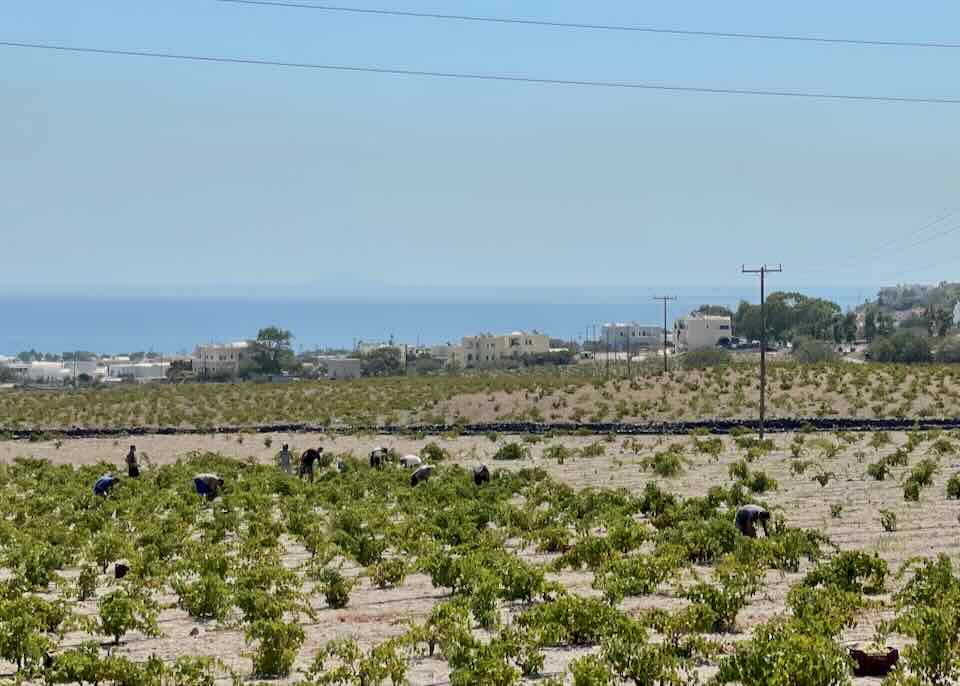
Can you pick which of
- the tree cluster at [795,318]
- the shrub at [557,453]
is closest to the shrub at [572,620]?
the shrub at [557,453]

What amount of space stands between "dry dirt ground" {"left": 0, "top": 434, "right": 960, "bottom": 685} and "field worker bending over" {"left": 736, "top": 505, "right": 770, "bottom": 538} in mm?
1414

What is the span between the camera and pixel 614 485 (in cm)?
3675

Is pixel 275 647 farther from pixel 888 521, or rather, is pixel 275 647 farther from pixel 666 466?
pixel 666 466

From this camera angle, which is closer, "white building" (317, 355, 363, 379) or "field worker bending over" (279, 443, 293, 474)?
"field worker bending over" (279, 443, 293, 474)

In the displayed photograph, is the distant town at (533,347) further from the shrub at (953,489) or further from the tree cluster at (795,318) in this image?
the shrub at (953,489)

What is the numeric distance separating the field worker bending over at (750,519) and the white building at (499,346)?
155963mm

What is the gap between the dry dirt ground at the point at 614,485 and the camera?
16531mm

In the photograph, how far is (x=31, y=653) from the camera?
47.5ft

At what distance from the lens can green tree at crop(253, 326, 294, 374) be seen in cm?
14838

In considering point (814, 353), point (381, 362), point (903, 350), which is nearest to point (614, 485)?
point (814, 353)

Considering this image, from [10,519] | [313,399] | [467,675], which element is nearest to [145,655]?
[467,675]

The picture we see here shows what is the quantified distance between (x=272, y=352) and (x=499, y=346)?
4007 cm

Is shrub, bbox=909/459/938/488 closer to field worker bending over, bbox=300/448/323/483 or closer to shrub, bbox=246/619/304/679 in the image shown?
field worker bending over, bbox=300/448/323/483

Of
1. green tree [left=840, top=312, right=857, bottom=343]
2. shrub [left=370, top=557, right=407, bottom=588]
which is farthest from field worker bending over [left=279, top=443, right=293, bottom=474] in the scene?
green tree [left=840, top=312, right=857, bottom=343]
